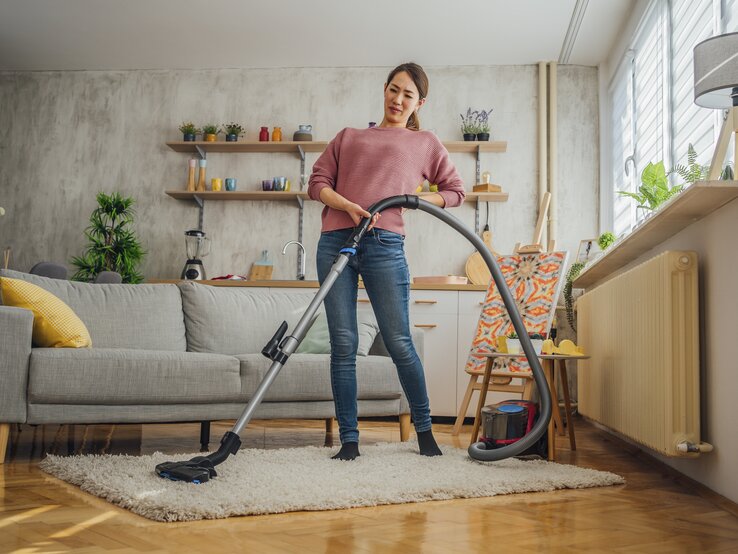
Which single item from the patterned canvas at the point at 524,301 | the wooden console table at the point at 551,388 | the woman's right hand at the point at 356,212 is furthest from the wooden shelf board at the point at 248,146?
the woman's right hand at the point at 356,212

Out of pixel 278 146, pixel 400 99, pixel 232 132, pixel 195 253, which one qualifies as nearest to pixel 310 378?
pixel 400 99

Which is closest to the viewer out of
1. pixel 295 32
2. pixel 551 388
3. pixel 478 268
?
pixel 551 388

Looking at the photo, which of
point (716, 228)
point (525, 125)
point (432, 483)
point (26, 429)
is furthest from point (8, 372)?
point (525, 125)

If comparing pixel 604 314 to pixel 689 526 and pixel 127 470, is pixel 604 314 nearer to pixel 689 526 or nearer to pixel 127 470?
pixel 689 526

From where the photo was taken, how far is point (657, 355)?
2.37 m

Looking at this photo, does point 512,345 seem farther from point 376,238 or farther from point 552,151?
point 552,151

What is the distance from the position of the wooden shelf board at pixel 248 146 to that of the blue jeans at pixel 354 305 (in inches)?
111

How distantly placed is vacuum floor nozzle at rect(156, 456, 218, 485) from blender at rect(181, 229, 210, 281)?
306cm

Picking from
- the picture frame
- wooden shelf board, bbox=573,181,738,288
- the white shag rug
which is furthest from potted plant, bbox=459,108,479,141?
the white shag rug

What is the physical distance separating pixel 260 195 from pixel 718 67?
364 cm

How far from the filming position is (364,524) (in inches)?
67.1

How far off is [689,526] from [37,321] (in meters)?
2.22

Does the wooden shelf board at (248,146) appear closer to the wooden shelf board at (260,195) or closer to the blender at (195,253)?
the wooden shelf board at (260,195)

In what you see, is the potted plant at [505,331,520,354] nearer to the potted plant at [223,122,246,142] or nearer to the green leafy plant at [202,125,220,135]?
the potted plant at [223,122,246,142]
